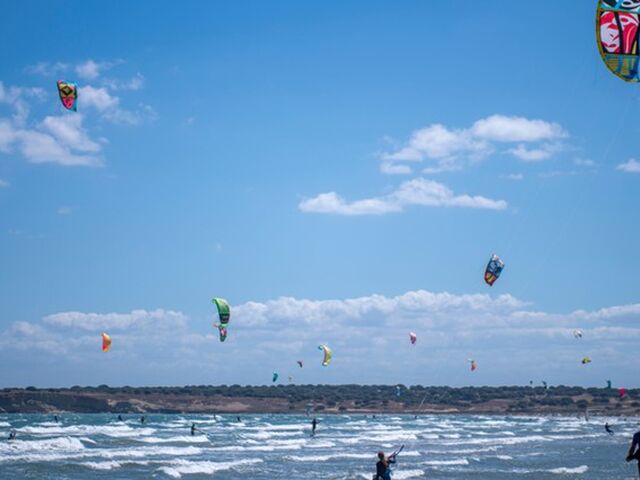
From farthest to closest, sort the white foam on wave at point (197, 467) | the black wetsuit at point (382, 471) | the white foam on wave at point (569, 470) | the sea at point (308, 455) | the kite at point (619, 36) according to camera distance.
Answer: the white foam on wave at point (197, 467)
the sea at point (308, 455)
the white foam on wave at point (569, 470)
the black wetsuit at point (382, 471)
the kite at point (619, 36)

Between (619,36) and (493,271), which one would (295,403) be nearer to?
(493,271)

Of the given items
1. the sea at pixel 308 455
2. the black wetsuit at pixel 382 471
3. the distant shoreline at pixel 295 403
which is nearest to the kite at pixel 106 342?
the sea at pixel 308 455

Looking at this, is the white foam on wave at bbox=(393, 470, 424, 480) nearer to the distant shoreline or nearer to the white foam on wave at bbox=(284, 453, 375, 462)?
the white foam on wave at bbox=(284, 453, 375, 462)

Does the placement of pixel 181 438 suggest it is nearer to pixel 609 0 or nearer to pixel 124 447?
pixel 124 447

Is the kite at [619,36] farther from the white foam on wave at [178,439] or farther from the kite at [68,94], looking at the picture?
the white foam on wave at [178,439]

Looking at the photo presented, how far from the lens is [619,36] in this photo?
526 inches

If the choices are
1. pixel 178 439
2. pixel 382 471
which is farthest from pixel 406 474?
pixel 178 439

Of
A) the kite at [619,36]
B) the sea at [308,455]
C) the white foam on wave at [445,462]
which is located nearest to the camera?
the kite at [619,36]

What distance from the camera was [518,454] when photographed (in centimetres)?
3256

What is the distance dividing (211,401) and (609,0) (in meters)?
82.4

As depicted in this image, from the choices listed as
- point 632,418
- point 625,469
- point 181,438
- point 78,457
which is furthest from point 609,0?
point 632,418

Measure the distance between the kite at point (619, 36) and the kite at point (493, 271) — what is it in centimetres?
1494

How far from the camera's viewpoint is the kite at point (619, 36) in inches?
523

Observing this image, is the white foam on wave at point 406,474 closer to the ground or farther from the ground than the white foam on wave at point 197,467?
farther from the ground
